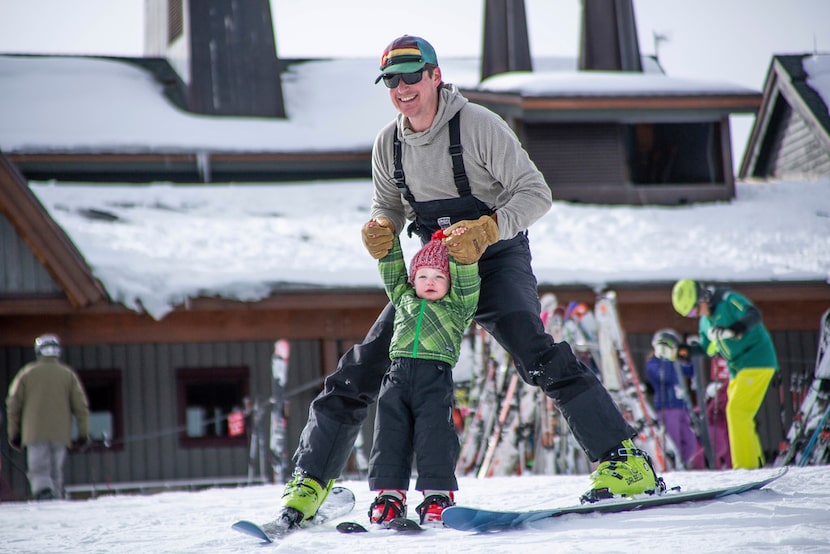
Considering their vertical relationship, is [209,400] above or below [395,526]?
above

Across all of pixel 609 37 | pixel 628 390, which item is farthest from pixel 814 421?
pixel 609 37

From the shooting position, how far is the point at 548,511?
335cm

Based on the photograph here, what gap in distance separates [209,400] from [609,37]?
9.70 m

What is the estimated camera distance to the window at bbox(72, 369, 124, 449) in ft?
39.5

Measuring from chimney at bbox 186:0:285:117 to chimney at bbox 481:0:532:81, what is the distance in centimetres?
378

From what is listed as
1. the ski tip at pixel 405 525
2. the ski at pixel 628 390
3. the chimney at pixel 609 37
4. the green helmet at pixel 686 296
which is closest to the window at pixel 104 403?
the ski at pixel 628 390

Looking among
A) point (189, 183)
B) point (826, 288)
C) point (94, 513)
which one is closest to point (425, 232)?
point (94, 513)

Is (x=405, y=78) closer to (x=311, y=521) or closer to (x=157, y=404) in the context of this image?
(x=311, y=521)

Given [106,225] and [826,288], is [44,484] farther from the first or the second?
[826,288]

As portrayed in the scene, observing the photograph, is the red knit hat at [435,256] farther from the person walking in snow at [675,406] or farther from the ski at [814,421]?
the person walking in snow at [675,406]

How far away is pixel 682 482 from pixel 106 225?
361 inches

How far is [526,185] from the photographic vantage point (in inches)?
146

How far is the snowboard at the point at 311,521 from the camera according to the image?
3246mm

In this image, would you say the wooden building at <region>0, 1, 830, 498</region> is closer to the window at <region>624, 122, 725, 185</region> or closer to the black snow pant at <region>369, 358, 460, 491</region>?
the window at <region>624, 122, 725, 185</region>
